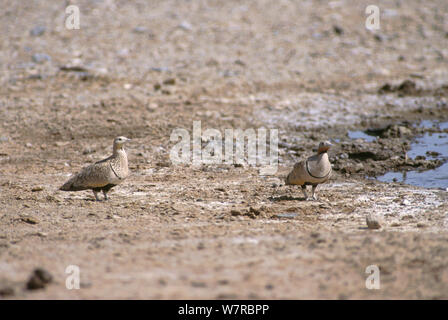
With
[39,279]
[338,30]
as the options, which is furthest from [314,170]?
[338,30]

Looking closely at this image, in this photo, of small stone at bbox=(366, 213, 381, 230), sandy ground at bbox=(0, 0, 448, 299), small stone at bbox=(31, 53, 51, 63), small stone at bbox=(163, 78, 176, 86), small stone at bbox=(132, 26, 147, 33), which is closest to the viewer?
sandy ground at bbox=(0, 0, 448, 299)

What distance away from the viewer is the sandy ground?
553 centimetres

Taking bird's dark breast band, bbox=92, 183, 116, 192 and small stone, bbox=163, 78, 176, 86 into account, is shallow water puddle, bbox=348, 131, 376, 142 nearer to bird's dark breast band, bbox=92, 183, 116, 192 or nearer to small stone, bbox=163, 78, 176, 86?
small stone, bbox=163, 78, 176, 86

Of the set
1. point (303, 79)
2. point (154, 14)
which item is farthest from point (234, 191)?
point (154, 14)

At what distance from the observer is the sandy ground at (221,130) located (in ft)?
18.1

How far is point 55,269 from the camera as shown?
5531mm

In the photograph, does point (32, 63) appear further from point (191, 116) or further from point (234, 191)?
point (234, 191)

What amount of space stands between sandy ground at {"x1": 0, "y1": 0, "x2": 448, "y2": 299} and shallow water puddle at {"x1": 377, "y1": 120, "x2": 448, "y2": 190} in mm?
294

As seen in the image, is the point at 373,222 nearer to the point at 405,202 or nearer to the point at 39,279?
the point at 405,202

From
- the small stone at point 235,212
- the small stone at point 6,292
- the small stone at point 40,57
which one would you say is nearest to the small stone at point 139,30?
the small stone at point 40,57

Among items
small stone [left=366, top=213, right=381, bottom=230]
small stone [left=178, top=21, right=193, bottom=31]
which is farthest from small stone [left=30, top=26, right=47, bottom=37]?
small stone [left=366, top=213, right=381, bottom=230]

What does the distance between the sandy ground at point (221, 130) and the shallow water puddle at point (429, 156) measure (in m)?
0.29

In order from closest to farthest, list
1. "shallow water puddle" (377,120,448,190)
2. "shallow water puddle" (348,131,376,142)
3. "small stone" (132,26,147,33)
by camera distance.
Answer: "shallow water puddle" (377,120,448,190) < "shallow water puddle" (348,131,376,142) < "small stone" (132,26,147,33)

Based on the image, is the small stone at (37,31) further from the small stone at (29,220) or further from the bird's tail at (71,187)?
the small stone at (29,220)
